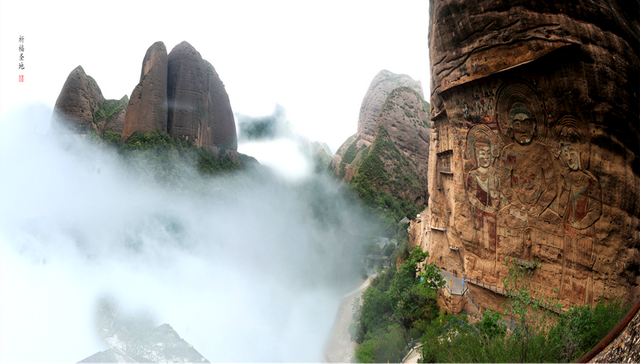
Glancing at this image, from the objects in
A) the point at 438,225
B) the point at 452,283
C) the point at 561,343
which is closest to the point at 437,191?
the point at 438,225

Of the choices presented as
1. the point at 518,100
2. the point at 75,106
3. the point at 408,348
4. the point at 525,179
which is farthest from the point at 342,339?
the point at 75,106

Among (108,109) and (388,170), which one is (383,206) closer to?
(388,170)

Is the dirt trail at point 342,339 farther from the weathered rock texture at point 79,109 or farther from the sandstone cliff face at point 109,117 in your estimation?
the weathered rock texture at point 79,109

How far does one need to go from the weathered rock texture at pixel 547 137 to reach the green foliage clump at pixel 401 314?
2.38 m

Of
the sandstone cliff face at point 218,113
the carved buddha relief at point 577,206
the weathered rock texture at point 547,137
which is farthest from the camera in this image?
the sandstone cliff face at point 218,113

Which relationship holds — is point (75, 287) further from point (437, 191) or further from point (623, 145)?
point (623, 145)

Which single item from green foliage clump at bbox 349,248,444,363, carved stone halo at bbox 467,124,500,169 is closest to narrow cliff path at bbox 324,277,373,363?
green foliage clump at bbox 349,248,444,363

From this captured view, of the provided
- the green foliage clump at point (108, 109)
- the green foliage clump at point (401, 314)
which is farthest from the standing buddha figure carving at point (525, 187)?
the green foliage clump at point (108, 109)

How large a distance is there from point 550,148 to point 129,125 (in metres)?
29.4

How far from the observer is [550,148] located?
10562mm

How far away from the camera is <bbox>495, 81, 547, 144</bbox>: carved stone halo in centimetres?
1044

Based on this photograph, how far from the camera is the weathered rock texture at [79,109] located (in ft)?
90.6

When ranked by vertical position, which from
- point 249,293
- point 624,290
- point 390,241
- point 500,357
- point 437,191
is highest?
point 437,191

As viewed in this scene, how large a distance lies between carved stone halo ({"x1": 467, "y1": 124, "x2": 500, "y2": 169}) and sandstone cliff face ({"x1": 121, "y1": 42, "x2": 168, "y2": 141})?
25296mm
